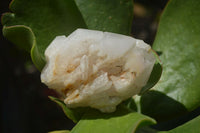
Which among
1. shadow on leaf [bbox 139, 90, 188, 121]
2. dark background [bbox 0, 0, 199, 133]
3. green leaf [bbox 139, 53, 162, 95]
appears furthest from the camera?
dark background [bbox 0, 0, 199, 133]

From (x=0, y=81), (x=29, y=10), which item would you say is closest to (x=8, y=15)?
(x=29, y=10)

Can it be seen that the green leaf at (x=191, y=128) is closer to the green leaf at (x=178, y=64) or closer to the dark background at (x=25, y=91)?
the green leaf at (x=178, y=64)

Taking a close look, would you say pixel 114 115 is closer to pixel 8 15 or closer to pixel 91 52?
pixel 91 52

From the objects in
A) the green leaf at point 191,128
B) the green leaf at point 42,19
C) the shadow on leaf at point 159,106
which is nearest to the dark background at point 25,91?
the shadow on leaf at point 159,106

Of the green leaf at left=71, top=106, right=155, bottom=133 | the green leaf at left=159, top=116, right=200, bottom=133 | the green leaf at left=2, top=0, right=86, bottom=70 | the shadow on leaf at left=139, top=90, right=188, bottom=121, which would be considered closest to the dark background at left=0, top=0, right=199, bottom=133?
the shadow on leaf at left=139, top=90, right=188, bottom=121

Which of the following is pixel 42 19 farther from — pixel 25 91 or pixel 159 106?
pixel 25 91

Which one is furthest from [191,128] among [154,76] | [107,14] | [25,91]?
[25,91]

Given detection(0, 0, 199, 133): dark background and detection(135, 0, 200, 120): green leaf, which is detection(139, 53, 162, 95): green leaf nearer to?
detection(135, 0, 200, 120): green leaf
